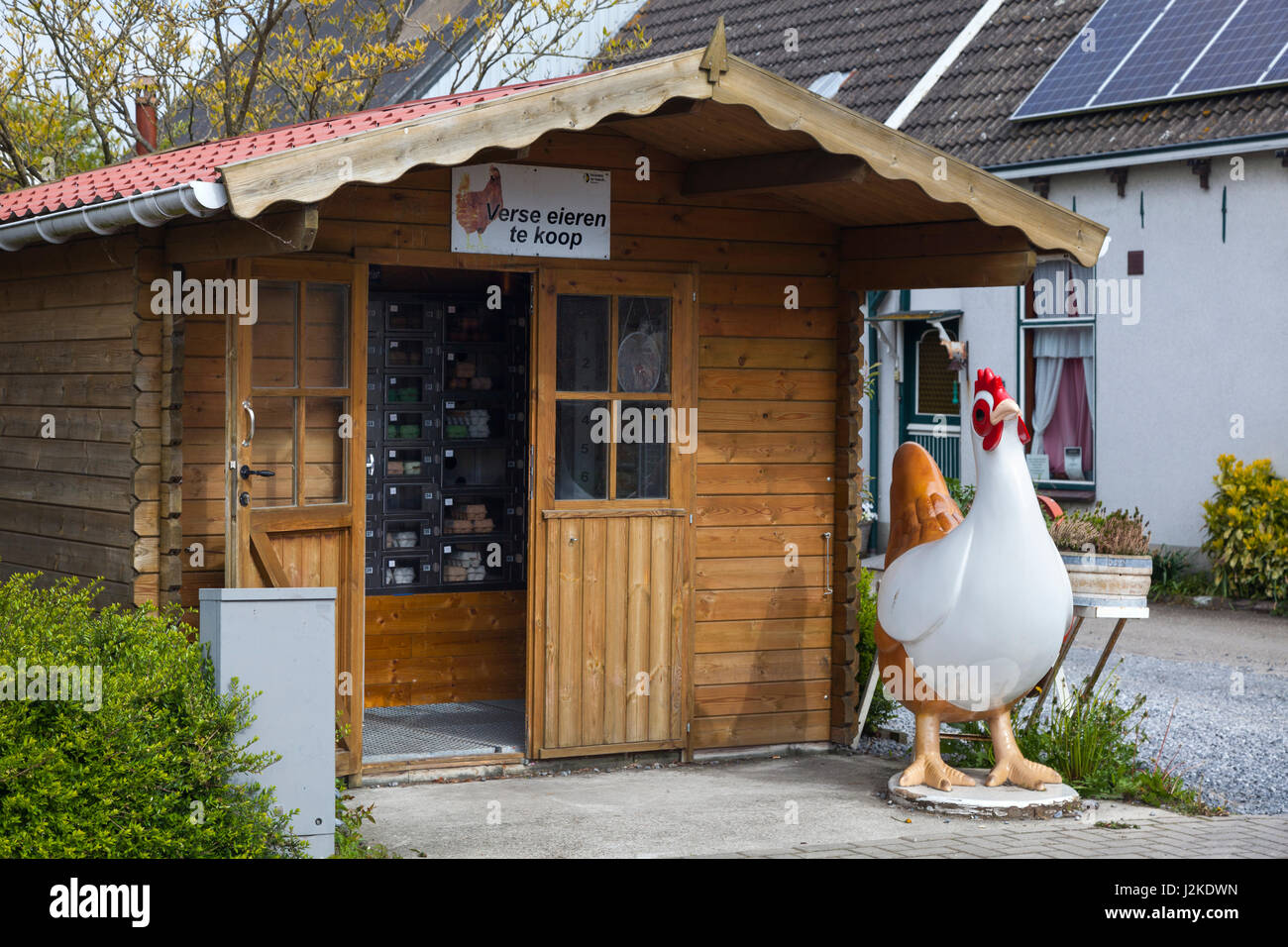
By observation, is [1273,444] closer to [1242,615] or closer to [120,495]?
[1242,615]

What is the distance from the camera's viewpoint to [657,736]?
26.2ft

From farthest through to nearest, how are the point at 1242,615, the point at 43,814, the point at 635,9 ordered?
the point at 635,9 → the point at 1242,615 → the point at 43,814

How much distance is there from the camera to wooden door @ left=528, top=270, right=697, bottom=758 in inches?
302

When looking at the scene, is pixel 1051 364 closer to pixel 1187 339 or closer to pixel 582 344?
pixel 1187 339

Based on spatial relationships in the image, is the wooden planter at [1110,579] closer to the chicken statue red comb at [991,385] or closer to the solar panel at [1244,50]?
the chicken statue red comb at [991,385]

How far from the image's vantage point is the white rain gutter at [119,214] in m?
5.66

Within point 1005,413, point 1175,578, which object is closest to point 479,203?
point 1005,413

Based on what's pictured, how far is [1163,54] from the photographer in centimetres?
1538

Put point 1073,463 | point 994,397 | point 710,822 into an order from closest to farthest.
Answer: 1. point 710,822
2. point 994,397
3. point 1073,463

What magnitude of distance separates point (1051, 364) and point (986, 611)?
10.1 metres

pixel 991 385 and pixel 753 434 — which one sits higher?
pixel 991 385

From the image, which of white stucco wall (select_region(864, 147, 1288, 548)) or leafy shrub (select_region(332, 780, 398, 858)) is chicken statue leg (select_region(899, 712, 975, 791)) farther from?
white stucco wall (select_region(864, 147, 1288, 548))

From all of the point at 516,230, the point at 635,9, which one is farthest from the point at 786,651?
the point at 635,9
